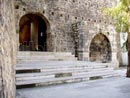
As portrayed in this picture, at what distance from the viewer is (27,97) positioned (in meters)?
4.47

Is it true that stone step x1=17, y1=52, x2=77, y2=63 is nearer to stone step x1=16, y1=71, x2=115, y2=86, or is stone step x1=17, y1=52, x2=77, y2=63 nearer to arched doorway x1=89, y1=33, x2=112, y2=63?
stone step x1=16, y1=71, x2=115, y2=86

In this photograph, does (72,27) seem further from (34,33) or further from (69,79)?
(69,79)

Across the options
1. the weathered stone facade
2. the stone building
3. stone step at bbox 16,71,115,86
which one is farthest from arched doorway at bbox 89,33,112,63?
stone step at bbox 16,71,115,86

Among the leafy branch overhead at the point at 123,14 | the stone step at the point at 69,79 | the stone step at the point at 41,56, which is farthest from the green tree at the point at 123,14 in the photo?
the stone step at the point at 41,56

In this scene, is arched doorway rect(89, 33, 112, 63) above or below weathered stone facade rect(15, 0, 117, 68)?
below

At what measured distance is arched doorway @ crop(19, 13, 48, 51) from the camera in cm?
1395

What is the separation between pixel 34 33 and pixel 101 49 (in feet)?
15.4

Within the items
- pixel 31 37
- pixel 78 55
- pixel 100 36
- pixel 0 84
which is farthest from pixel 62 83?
pixel 31 37

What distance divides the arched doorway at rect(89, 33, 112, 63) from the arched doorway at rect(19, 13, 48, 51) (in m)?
3.19

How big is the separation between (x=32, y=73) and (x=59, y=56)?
3.80 metres

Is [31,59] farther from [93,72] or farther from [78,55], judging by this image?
[78,55]

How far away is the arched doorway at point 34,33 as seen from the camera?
13952mm

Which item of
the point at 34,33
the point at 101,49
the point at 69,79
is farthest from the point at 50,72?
the point at 34,33

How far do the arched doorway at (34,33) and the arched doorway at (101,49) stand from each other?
10.5 feet
